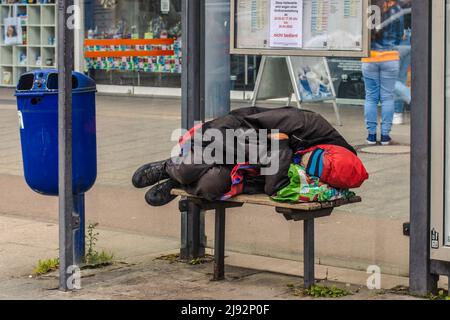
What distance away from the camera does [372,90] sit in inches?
269

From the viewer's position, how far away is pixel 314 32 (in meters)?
6.50

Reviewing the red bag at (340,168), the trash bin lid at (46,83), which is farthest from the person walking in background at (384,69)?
the trash bin lid at (46,83)

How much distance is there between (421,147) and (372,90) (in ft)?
3.06

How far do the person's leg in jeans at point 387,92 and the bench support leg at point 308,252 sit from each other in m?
1.07

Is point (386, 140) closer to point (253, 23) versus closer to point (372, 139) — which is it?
point (372, 139)

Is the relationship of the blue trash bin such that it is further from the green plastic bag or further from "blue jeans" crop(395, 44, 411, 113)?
"blue jeans" crop(395, 44, 411, 113)

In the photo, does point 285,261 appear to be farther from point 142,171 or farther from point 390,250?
point 142,171

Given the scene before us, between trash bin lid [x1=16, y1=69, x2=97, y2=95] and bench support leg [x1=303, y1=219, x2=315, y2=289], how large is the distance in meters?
1.83

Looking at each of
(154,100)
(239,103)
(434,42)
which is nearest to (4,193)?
(154,100)

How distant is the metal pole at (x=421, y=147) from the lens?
5941mm

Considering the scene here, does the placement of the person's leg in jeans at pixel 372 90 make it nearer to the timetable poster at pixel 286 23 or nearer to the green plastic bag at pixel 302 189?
the timetable poster at pixel 286 23

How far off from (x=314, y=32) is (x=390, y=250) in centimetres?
159

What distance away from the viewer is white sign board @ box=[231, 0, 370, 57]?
6330 mm

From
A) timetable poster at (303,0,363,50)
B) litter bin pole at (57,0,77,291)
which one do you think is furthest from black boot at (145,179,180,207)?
timetable poster at (303,0,363,50)
